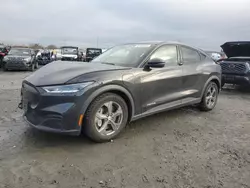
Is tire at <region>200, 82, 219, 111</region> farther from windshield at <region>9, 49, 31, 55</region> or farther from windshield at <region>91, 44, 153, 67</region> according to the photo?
windshield at <region>9, 49, 31, 55</region>

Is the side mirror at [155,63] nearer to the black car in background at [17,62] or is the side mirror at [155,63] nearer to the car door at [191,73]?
the car door at [191,73]

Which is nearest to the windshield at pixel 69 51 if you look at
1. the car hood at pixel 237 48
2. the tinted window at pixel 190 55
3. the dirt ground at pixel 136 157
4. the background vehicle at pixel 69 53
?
the background vehicle at pixel 69 53

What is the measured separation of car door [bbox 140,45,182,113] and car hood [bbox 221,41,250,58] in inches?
202

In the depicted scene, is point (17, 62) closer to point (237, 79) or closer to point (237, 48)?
point (237, 48)

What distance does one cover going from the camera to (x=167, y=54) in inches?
180

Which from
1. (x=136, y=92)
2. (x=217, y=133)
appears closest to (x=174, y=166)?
(x=136, y=92)

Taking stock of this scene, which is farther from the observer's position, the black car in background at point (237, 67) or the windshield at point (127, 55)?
the black car in background at point (237, 67)

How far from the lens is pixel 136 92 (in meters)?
3.84

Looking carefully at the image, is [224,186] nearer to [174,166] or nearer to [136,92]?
[174,166]

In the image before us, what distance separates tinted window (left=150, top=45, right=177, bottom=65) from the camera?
4.35m

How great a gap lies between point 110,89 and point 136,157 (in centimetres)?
100

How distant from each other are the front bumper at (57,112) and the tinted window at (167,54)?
5.59 ft

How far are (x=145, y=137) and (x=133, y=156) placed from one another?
2.36ft

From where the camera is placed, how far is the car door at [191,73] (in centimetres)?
483
